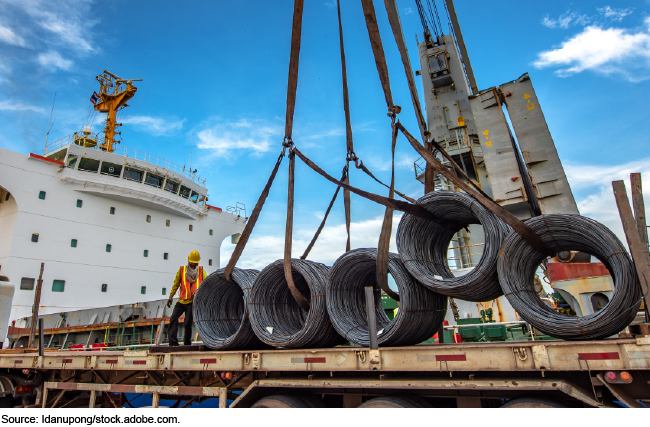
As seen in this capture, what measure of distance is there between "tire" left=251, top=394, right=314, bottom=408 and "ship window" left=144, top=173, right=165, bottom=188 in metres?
20.0

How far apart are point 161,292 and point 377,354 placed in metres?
21.1

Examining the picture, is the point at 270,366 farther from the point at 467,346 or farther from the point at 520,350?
the point at 520,350

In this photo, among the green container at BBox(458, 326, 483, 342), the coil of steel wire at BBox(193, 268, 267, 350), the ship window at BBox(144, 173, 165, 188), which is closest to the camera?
the coil of steel wire at BBox(193, 268, 267, 350)

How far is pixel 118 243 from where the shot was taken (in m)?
21.0

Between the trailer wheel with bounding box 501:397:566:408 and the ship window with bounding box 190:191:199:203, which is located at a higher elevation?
the ship window with bounding box 190:191:199:203

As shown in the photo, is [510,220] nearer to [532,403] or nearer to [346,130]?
[532,403]

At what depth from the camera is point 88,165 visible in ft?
67.9

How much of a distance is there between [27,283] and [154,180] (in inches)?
299

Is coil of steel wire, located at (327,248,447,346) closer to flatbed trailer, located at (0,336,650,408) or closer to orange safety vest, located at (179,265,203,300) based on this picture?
flatbed trailer, located at (0,336,650,408)

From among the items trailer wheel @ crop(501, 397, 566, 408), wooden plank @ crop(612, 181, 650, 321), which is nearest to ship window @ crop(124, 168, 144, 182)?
trailer wheel @ crop(501, 397, 566, 408)

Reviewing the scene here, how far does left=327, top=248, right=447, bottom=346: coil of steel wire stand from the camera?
4.57m

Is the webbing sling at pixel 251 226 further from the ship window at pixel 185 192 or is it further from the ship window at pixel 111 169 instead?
the ship window at pixel 185 192

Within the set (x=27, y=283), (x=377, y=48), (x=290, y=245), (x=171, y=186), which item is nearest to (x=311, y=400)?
(x=290, y=245)
